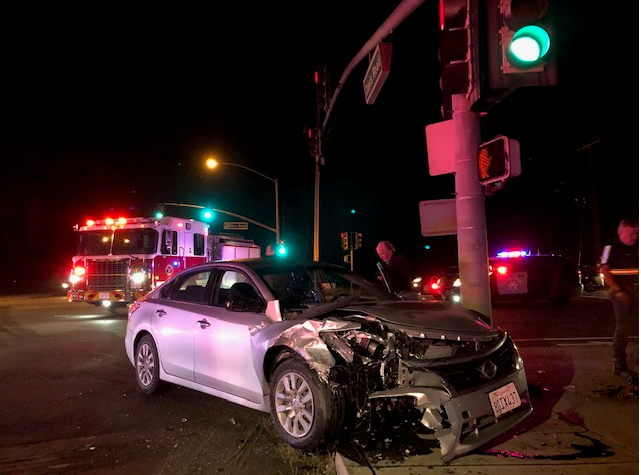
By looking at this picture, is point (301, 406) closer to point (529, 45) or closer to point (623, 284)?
point (529, 45)

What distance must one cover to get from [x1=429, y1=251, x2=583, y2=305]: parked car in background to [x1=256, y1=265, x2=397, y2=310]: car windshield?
851cm

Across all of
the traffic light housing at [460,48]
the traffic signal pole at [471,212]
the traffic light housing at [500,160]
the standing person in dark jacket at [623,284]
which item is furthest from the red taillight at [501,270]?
the traffic light housing at [460,48]

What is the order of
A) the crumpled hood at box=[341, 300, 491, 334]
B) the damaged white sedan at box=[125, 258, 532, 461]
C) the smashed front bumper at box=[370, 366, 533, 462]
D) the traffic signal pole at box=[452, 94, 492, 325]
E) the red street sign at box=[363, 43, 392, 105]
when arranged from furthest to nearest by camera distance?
the red street sign at box=[363, 43, 392, 105], the traffic signal pole at box=[452, 94, 492, 325], the crumpled hood at box=[341, 300, 491, 334], the damaged white sedan at box=[125, 258, 532, 461], the smashed front bumper at box=[370, 366, 533, 462]

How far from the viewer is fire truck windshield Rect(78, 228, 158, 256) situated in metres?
14.6

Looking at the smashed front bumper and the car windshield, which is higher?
the car windshield

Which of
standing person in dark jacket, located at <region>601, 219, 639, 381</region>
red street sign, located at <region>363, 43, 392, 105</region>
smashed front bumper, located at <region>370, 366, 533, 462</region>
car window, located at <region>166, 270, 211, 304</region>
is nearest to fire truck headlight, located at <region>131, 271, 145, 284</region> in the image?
car window, located at <region>166, 270, 211, 304</region>

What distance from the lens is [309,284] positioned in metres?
5.81

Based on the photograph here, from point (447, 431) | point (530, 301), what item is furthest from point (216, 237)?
point (447, 431)

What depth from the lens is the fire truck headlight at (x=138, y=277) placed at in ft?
46.6

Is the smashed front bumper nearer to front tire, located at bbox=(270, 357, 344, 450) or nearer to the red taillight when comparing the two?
front tire, located at bbox=(270, 357, 344, 450)

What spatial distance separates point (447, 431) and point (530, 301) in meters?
13.0

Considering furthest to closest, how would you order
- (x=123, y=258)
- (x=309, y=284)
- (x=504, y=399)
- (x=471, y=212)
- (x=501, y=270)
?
(x=123, y=258) → (x=501, y=270) → (x=309, y=284) → (x=471, y=212) → (x=504, y=399)

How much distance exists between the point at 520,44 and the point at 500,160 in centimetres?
97

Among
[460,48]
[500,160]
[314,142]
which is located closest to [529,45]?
[460,48]
